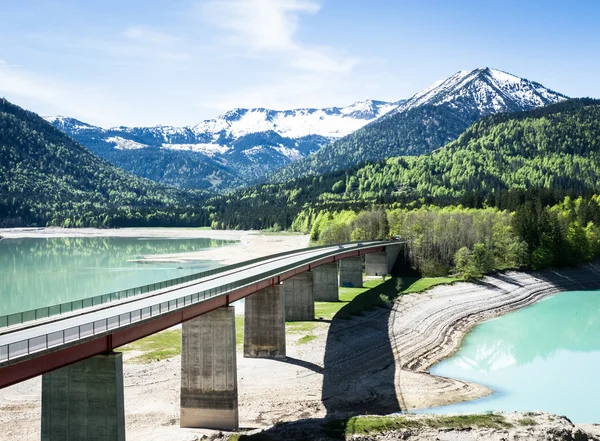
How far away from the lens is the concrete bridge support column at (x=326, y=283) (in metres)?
75.9

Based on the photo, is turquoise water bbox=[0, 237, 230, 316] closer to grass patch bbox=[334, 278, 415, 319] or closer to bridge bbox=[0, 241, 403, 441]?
grass patch bbox=[334, 278, 415, 319]

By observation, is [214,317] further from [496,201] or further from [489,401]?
[496,201]

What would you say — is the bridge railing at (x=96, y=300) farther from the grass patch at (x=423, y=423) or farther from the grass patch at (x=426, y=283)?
the grass patch at (x=426, y=283)

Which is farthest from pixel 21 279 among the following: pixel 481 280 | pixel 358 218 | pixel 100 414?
pixel 100 414

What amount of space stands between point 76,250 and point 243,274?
131 meters

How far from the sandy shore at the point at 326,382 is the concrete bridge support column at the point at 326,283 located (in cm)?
796

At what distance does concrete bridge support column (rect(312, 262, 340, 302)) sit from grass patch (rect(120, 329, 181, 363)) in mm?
24384

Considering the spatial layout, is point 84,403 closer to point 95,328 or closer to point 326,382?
point 95,328

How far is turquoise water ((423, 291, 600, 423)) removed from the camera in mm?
40625

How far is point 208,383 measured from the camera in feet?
111

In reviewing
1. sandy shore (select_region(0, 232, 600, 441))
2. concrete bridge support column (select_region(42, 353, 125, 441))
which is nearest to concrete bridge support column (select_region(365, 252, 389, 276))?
sandy shore (select_region(0, 232, 600, 441))

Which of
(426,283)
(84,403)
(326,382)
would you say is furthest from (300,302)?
(84,403)

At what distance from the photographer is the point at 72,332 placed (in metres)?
25.0

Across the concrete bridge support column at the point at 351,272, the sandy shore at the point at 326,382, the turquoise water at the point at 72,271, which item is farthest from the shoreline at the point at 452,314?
the turquoise water at the point at 72,271
